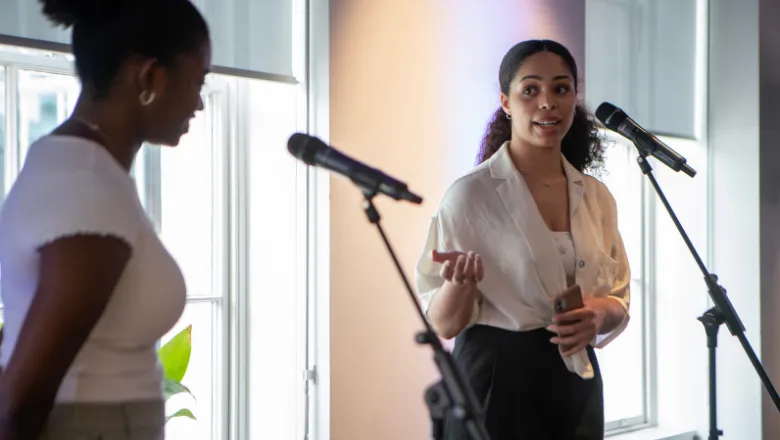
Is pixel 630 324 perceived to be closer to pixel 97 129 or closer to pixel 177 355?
pixel 177 355

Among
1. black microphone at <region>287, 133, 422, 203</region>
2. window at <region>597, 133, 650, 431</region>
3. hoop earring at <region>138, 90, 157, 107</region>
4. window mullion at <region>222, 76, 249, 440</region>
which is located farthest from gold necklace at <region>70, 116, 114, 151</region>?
window at <region>597, 133, 650, 431</region>

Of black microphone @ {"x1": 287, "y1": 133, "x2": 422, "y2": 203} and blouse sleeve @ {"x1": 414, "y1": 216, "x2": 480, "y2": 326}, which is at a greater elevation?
black microphone @ {"x1": 287, "y1": 133, "x2": 422, "y2": 203}

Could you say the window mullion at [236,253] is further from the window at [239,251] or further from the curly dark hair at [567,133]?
the curly dark hair at [567,133]

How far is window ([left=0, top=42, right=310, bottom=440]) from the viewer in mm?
2365

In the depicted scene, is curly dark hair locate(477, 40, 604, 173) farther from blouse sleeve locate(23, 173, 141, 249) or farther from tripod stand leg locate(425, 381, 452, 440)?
blouse sleeve locate(23, 173, 141, 249)

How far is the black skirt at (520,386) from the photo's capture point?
172 cm

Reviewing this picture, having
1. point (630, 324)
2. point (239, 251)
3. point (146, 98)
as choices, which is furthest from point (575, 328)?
point (630, 324)

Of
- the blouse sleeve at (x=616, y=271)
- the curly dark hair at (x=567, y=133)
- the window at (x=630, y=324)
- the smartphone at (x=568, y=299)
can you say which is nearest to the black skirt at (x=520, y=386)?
the smartphone at (x=568, y=299)

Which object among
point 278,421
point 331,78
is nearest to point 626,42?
point 331,78

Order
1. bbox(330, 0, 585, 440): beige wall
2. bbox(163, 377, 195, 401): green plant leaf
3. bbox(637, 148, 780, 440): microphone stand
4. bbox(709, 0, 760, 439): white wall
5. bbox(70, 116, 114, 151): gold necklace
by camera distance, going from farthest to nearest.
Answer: bbox(709, 0, 760, 439): white wall → bbox(330, 0, 585, 440): beige wall → bbox(637, 148, 780, 440): microphone stand → bbox(163, 377, 195, 401): green plant leaf → bbox(70, 116, 114, 151): gold necklace

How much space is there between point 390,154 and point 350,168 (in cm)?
127

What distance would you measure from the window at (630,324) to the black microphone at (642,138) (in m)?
1.80

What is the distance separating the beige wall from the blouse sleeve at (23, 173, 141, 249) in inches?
52.4

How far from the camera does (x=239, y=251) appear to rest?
244 centimetres
